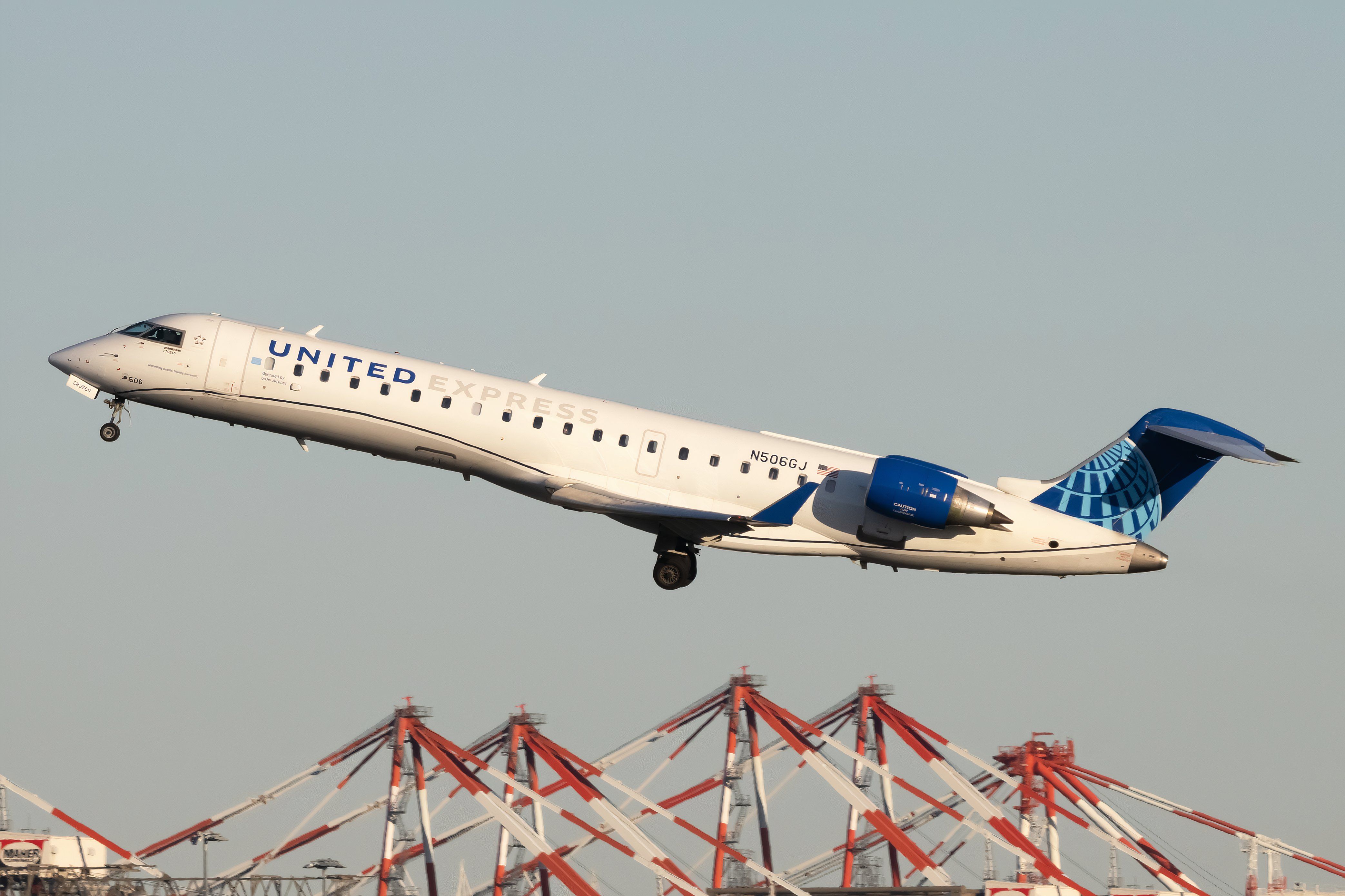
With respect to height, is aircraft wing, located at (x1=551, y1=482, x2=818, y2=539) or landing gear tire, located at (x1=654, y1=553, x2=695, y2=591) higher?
aircraft wing, located at (x1=551, y1=482, x2=818, y2=539)

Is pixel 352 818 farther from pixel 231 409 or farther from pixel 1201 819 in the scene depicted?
pixel 1201 819

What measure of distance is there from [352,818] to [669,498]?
24.6 meters

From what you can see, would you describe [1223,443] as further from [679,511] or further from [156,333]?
A: [156,333]

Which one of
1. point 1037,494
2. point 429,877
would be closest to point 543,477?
point 1037,494

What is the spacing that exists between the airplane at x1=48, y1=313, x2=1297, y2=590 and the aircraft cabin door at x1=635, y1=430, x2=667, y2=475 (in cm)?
2

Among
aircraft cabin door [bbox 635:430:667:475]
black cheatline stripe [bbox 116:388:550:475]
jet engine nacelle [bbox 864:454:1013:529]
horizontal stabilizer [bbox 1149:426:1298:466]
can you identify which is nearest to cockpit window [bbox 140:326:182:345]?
black cheatline stripe [bbox 116:388:550:475]

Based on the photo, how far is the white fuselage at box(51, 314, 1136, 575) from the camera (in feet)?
109

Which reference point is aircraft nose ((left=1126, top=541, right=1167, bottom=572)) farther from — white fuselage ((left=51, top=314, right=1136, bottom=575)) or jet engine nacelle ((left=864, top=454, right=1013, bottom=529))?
jet engine nacelle ((left=864, top=454, right=1013, bottom=529))

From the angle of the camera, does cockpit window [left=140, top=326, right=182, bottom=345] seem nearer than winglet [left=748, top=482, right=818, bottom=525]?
No

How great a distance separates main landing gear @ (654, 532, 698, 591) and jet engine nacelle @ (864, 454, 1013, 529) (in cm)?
400

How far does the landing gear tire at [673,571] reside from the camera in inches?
1361

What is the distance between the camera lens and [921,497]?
3266 cm

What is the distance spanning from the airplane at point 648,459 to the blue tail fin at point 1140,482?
0.06 meters

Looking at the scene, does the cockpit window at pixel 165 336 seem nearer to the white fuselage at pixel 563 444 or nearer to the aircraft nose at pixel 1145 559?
the white fuselage at pixel 563 444
